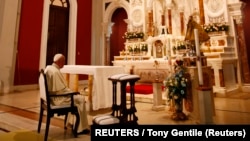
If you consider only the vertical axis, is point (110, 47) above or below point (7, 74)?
above

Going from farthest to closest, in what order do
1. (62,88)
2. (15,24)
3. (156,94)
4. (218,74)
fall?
(15,24) < (218,74) < (156,94) < (62,88)

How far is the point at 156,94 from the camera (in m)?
4.40

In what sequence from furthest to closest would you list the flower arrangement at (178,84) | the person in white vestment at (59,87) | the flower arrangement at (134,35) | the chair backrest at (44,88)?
the flower arrangement at (134,35)
the flower arrangement at (178,84)
the person in white vestment at (59,87)
the chair backrest at (44,88)

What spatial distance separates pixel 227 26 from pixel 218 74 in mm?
1780

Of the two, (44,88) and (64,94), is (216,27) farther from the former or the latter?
(44,88)

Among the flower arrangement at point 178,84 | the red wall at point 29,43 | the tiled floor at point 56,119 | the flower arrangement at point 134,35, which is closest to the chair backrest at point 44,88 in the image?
the tiled floor at point 56,119

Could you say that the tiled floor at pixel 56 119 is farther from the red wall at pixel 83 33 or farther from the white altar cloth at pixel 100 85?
the red wall at pixel 83 33

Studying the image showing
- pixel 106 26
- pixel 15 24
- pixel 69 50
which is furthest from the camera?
pixel 106 26

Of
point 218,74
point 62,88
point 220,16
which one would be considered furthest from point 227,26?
point 62,88

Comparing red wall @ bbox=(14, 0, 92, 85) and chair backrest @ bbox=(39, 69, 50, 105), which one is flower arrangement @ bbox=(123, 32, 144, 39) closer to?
red wall @ bbox=(14, 0, 92, 85)

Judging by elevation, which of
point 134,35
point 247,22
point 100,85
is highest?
point 247,22

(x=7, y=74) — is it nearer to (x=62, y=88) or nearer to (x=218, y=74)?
(x=62, y=88)

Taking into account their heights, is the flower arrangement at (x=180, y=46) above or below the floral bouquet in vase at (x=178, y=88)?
above

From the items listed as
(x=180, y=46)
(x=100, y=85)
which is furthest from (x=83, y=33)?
(x=100, y=85)
